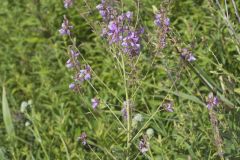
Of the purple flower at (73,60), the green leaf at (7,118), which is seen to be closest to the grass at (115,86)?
the green leaf at (7,118)

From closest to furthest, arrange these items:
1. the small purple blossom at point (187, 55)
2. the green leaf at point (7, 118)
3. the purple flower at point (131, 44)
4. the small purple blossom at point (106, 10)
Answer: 1. the purple flower at point (131, 44)
2. the small purple blossom at point (106, 10)
3. the small purple blossom at point (187, 55)
4. the green leaf at point (7, 118)

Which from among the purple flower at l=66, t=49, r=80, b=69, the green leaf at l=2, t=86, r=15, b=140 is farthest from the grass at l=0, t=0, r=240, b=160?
the purple flower at l=66, t=49, r=80, b=69

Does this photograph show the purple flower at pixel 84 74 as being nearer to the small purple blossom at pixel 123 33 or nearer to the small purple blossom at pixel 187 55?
the small purple blossom at pixel 123 33

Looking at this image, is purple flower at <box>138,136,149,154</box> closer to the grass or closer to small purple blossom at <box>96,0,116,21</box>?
the grass

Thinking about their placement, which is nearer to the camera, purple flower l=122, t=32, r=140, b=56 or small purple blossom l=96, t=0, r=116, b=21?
purple flower l=122, t=32, r=140, b=56

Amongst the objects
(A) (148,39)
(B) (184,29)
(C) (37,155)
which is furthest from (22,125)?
(A) (148,39)

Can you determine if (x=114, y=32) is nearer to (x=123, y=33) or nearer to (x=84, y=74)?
(x=123, y=33)

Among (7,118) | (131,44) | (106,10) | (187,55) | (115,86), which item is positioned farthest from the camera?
(115,86)

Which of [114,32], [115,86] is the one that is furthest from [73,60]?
[115,86]

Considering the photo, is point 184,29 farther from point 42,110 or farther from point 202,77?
point 42,110
